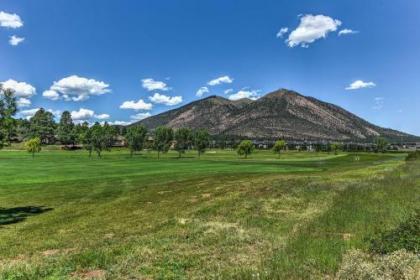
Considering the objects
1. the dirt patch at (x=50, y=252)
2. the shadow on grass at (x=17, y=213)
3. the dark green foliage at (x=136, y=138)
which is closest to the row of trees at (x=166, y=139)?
the dark green foliage at (x=136, y=138)

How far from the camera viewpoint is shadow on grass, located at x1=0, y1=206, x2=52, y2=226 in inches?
942

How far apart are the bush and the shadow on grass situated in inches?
775

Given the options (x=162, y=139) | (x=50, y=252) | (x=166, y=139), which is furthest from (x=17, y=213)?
(x=166, y=139)

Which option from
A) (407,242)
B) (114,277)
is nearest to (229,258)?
(114,277)

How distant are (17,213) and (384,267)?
23764mm

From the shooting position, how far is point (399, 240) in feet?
41.9

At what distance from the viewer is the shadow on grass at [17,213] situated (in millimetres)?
23938

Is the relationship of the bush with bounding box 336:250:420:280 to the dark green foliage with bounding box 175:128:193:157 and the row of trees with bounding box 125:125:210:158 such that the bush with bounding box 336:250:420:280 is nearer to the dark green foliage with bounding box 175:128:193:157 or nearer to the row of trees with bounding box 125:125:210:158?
the row of trees with bounding box 125:125:210:158

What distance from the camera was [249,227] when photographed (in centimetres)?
1786

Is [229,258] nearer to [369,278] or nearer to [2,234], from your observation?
[369,278]

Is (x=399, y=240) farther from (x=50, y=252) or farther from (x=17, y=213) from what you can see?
(x=17, y=213)

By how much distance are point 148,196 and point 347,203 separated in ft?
52.3

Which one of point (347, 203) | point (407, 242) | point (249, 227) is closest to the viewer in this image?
point (407, 242)

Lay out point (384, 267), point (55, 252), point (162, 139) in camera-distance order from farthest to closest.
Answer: point (162, 139)
point (55, 252)
point (384, 267)
